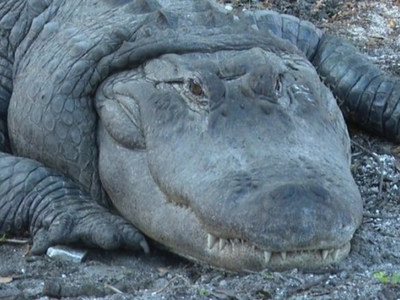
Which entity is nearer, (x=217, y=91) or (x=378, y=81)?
(x=217, y=91)

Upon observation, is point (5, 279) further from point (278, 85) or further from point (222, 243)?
point (278, 85)

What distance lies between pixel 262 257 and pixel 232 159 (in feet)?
1.64

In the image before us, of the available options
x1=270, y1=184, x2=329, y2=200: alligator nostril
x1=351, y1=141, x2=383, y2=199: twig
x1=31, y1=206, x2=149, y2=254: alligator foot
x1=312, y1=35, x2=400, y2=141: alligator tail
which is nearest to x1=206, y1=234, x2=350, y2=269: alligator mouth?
x1=270, y1=184, x2=329, y2=200: alligator nostril

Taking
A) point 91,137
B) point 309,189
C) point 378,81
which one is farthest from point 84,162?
point 378,81

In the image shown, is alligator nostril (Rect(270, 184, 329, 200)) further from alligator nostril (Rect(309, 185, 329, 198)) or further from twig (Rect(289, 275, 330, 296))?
twig (Rect(289, 275, 330, 296))

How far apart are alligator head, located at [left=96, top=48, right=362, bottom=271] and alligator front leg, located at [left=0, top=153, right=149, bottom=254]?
12 cm

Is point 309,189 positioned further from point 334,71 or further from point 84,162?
point 334,71

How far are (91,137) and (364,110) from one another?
1.95 meters

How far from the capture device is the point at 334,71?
7.54 m

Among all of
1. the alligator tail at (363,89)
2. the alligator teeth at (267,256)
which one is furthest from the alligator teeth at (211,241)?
the alligator tail at (363,89)

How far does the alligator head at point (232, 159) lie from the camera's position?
197 inches

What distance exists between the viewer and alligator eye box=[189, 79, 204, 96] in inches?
225

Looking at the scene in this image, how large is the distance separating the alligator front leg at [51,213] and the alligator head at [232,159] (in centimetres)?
12

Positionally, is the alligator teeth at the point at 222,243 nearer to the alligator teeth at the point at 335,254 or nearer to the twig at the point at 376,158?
the alligator teeth at the point at 335,254
